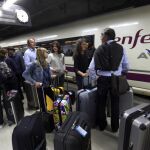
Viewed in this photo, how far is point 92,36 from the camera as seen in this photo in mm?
4938

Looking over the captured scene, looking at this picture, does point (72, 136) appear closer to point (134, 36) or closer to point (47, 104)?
point (47, 104)

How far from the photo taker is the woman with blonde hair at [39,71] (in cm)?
269

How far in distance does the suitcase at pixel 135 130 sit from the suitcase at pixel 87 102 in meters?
1.00

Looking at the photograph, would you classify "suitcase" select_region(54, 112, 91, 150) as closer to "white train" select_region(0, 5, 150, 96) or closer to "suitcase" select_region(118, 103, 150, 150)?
"suitcase" select_region(118, 103, 150, 150)

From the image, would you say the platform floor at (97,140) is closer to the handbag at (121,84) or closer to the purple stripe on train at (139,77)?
the handbag at (121,84)

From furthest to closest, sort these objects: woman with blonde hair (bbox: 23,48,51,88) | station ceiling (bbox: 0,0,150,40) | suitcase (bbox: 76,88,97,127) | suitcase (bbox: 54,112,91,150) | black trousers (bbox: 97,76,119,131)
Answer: station ceiling (bbox: 0,0,150,40)
woman with blonde hair (bbox: 23,48,51,88)
suitcase (bbox: 76,88,97,127)
black trousers (bbox: 97,76,119,131)
suitcase (bbox: 54,112,91,150)

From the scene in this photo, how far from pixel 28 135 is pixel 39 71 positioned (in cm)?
123

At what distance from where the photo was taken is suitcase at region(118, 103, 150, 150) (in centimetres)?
134

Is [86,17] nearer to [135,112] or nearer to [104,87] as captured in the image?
[104,87]

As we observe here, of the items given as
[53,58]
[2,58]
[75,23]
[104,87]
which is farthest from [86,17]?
[104,87]

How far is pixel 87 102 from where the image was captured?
2.52 m

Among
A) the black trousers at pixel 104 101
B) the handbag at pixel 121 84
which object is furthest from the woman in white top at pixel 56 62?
the handbag at pixel 121 84

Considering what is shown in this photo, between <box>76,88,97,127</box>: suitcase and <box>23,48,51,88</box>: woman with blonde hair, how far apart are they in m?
0.62

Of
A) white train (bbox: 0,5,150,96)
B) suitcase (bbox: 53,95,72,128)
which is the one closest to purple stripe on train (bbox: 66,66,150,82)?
white train (bbox: 0,5,150,96)
